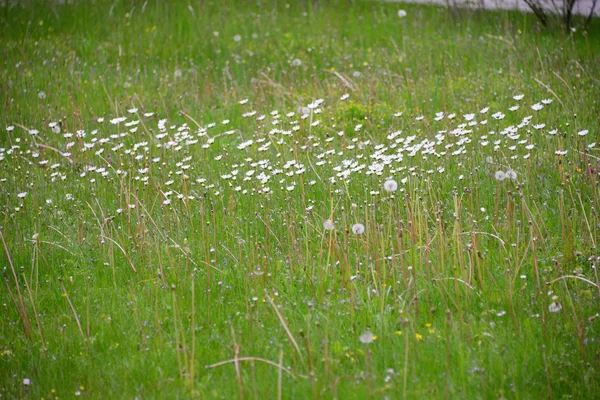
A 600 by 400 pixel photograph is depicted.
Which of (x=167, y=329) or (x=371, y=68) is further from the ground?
(x=371, y=68)

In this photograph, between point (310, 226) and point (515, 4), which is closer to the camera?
point (310, 226)

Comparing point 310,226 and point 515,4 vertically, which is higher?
point 515,4

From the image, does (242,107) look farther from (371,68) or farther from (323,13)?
(323,13)

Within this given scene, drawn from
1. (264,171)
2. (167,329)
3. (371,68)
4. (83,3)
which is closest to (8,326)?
(167,329)

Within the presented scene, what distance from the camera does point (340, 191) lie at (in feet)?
15.9

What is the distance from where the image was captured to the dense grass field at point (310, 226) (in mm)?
3172

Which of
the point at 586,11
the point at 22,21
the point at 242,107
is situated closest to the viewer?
the point at 242,107

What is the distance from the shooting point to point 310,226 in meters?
4.49

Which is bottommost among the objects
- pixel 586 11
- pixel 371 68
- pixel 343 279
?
pixel 343 279

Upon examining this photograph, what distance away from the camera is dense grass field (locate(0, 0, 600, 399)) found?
3.17m

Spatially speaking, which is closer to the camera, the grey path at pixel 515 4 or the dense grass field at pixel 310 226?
the dense grass field at pixel 310 226

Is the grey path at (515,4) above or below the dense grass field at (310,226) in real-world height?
above

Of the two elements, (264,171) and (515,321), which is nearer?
(515,321)

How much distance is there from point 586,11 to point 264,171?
5.78 meters
